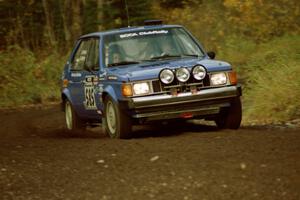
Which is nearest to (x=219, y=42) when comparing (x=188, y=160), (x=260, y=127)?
(x=260, y=127)

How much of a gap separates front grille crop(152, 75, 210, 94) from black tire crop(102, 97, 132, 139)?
21.5 inches

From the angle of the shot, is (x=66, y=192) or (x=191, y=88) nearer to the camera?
(x=66, y=192)

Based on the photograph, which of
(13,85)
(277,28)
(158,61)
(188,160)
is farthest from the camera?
(277,28)

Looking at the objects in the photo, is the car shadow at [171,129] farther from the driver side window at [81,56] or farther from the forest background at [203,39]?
the driver side window at [81,56]

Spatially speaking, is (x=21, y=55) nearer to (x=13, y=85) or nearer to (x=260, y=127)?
(x=13, y=85)

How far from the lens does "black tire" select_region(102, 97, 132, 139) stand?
10.2 metres

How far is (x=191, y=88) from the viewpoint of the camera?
10.2 m

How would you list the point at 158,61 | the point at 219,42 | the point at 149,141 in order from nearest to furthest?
the point at 149,141, the point at 158,61, the point at 219,42

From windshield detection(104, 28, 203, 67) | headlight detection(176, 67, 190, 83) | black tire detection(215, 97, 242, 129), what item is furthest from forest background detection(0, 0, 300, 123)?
headlight detection(176, 67, 190, 83)

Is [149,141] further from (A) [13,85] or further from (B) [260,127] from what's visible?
(A) [13,85]

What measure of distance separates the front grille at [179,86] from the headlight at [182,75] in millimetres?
60

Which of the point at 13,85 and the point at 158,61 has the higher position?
the point at 158,61

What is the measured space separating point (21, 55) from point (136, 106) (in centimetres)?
1534

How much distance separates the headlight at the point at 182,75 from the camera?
1009 cm
